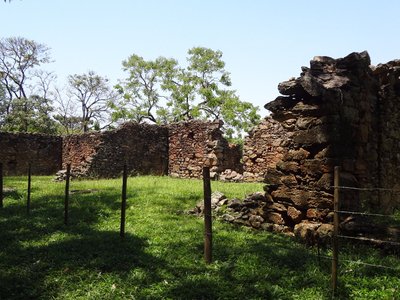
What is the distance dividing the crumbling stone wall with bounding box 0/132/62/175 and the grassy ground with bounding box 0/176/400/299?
13.2 m

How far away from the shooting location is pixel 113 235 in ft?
24.6

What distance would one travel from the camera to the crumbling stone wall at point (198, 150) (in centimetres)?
1845

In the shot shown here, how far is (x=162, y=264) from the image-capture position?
6043 mm

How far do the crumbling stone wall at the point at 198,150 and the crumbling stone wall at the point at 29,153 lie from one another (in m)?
7.32

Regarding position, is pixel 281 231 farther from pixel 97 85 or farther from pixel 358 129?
pixel 97 85

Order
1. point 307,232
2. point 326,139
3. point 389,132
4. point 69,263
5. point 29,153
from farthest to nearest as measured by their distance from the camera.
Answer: point 29,153, point 389,132, point 326,139, point 307,232, point 69,263

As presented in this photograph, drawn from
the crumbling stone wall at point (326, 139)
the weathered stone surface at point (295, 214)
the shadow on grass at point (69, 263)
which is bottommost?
the shadow on grass at point (69, 263)

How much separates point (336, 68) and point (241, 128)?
31450mm

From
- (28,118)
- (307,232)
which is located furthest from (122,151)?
(28,118)

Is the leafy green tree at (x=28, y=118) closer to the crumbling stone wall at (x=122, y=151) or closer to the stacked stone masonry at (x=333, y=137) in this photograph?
the crumbling stone wall at (x=122, y=151)

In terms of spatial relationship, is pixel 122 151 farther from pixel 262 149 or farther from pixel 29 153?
pixel 262 149

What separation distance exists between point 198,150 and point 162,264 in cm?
1318

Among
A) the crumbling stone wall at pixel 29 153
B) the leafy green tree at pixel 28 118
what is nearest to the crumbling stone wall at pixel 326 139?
the crumbling stone wall at pixel 29 153

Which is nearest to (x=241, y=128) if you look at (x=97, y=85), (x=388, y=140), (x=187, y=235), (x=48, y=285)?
(x=97, y=85)
